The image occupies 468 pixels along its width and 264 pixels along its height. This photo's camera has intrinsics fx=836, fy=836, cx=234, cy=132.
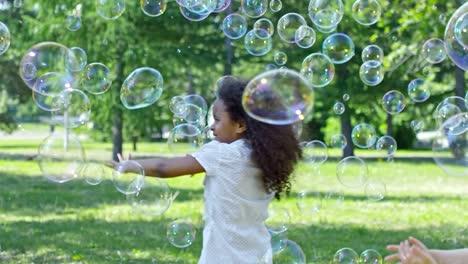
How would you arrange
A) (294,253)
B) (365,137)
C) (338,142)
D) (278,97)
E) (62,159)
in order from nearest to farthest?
(278,97), (62,159), (294,253), (365,137), (338,142)

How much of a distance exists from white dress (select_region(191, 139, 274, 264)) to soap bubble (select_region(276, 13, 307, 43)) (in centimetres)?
346

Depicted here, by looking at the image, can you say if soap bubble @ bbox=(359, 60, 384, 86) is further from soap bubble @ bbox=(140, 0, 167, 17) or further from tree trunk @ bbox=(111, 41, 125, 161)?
tree trunk @ bbox=(111, 41, 125, 161)

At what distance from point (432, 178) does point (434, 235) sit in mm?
9848

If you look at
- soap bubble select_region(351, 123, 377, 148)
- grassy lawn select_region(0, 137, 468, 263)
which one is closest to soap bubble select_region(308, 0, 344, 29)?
soap bubble select_region(351, 123, 377, 148)

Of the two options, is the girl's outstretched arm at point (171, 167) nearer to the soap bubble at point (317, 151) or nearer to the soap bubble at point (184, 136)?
the soap bubble at point (184, 136)

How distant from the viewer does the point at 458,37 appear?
5023 mm

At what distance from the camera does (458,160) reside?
4770 mm

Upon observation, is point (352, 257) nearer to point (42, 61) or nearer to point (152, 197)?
point (152, 197)

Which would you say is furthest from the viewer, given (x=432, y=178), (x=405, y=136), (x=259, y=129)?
(x=405, y=136)

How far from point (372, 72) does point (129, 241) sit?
2669 mm

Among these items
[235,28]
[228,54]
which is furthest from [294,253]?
[228,54]

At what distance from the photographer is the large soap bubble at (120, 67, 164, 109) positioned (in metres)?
5.68

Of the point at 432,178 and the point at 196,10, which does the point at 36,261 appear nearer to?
the point at 196,10

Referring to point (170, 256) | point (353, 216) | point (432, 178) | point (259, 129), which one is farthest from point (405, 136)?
point (259, 129)
